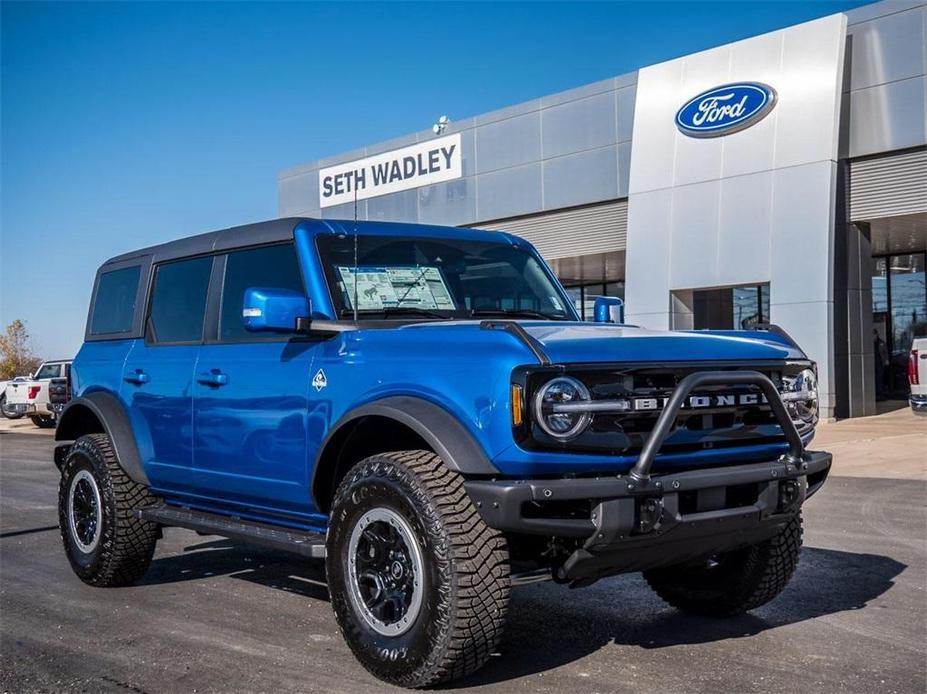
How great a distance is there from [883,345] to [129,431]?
22.3m

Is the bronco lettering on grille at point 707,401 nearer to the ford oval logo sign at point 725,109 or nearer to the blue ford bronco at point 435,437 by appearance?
the blue ford bronco at point 435,437

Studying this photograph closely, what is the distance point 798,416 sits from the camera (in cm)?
478

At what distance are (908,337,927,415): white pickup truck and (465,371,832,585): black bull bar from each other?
12.2 m

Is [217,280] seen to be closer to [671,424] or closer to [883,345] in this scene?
[671,424]

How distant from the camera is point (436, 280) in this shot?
5.41 metres

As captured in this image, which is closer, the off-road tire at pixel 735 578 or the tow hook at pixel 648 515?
the tow hook at pixel 648 515

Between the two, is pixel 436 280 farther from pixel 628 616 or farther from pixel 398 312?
pixel 628 616

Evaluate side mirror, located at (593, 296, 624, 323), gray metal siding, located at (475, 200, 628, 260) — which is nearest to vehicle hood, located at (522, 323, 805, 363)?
side mirror, located at (593, 296, 624, 323)

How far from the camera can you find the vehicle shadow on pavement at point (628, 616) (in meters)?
4.62

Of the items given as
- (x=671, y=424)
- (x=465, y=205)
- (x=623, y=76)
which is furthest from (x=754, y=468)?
(x=465, y=205)

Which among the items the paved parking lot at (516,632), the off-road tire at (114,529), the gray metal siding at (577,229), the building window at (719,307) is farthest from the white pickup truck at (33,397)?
the off-road tire at (114,529)

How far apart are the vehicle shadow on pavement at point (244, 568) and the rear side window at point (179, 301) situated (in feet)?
5.29

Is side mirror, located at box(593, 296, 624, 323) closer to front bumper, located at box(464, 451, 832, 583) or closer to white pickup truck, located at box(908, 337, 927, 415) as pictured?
front bumper, located at box(464, 451, 832, 583)

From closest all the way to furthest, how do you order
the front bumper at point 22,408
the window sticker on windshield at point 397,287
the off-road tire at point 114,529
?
the window sticker on windshield at point 397,287 < the off-road tire at point 114,529 < the front bumper at point 22,408
